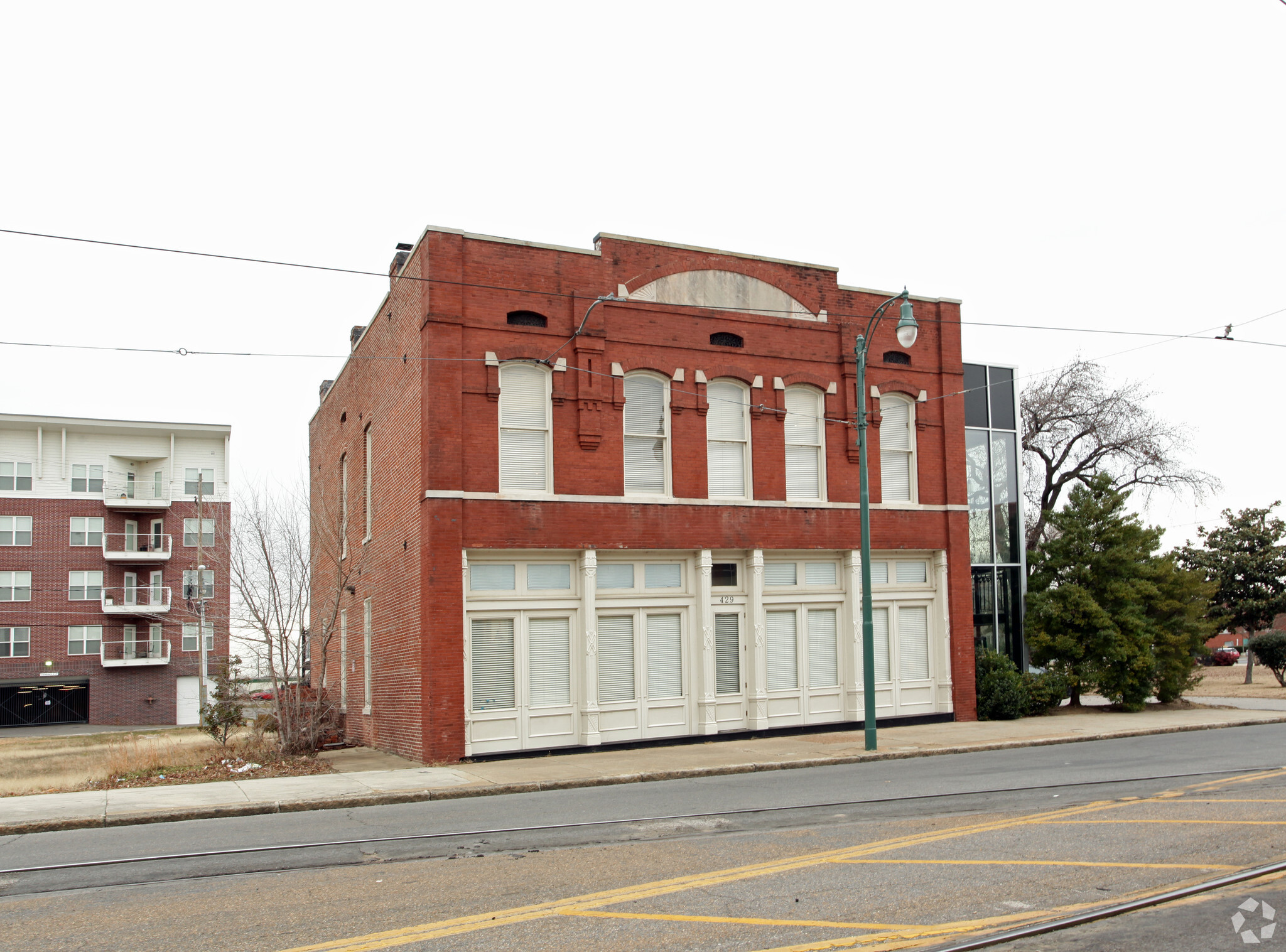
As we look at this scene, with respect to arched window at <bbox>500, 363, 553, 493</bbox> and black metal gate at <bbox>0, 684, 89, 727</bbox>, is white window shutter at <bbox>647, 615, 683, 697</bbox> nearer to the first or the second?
arched window at <bbox>500, 363, 553, 493</bbox>

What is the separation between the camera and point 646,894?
26.4ft

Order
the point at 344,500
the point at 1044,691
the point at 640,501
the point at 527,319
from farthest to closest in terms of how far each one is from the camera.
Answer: the point at 344,500
the point at 1044,691
the point at 640,501
the point at 527,319

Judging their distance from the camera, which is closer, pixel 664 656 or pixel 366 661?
pixel 664 656

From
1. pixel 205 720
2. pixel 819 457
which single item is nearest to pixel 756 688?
pixel 819 457

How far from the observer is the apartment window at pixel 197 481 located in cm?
5681

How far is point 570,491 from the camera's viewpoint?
63.2ft

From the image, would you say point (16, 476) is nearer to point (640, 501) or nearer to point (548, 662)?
point (548, 662)

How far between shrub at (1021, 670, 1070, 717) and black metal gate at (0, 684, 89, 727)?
47.0 metres

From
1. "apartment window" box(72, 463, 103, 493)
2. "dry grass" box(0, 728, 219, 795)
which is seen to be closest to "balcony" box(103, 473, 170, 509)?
"apartment window" box(72, 463, 103, 493)

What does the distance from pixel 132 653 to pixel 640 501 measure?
44.2m

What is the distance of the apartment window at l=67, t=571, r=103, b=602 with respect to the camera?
54.3 meters

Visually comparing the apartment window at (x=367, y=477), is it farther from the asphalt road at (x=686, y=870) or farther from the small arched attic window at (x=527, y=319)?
the asphalt road at (x=686, y=870)

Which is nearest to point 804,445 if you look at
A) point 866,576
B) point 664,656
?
point 866,576

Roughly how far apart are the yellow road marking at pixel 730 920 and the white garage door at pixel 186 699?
53.6 metres
